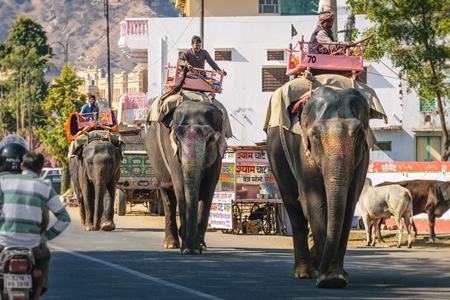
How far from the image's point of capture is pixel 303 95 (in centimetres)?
1452

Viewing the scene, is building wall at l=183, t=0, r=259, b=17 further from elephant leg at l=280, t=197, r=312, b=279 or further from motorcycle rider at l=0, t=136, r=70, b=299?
motorcycle rider at l=0, t=136, r=70, b=299

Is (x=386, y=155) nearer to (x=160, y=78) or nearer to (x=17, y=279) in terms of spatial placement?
(x=160, y=78)

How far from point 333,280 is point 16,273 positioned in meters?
4.72

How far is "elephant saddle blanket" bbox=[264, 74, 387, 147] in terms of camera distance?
14.4m

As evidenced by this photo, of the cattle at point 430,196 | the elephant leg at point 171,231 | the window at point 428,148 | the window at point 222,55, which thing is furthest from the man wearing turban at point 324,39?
the window at point 222,55

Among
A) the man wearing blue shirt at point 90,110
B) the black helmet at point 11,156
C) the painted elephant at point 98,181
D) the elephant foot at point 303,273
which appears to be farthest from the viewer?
the man wearing blue shirt at point 90,110

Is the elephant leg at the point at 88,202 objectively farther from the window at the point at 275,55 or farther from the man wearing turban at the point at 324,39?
the window at the point at 275,55

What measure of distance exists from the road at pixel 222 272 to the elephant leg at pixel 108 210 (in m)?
2.05

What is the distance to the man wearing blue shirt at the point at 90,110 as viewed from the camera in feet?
85.7

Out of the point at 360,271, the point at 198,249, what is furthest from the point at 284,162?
the point at 198,249

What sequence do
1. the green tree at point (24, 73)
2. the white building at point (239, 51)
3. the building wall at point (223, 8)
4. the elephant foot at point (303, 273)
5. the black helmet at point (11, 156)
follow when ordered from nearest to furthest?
the black helmet at point (11, 156) → the elephant foot at point (303, 273) → the white building at point (239, 51) → the building wall at point (223, 8) → the green tree at point (24, 73)

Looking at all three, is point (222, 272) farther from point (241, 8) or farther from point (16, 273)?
point (241, 8)

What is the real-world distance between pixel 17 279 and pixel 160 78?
135 feet

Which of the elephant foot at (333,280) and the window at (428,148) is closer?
the elephant foot at (333,280)
